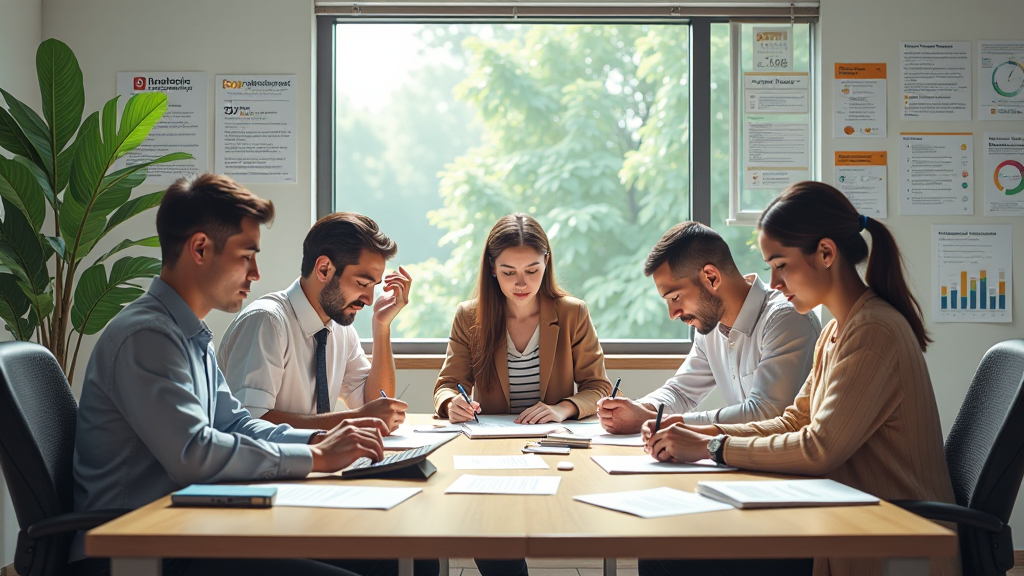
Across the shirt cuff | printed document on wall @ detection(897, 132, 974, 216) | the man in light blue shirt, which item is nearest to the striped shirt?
the man in light blue shirt

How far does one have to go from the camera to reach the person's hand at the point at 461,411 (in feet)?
8.31

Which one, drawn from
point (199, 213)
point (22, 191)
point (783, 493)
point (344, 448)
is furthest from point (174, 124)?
point (783, 493)

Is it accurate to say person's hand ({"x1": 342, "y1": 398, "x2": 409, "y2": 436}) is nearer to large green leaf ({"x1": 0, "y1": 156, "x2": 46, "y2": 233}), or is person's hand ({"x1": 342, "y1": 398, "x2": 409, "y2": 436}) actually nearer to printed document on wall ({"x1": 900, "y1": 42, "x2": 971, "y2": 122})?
large green leaf ({"x1": 0, "y1": 156, "x2": 46, "y2": 233})

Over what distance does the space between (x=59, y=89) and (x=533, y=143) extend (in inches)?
76.4

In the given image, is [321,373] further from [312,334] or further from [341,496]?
[341,496]

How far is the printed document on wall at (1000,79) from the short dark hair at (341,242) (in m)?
2.78

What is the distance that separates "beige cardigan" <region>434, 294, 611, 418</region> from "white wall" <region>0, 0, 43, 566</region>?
1.81 meters

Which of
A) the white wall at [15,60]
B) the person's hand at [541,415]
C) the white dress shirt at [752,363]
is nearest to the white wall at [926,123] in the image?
the white dress shirt at [752,363]

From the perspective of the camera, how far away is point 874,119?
11.9 ft

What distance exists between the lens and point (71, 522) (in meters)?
1.53

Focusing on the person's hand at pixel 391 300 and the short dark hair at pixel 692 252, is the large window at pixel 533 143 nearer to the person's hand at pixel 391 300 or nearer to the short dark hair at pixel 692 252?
the person's hand at pixel 391 300

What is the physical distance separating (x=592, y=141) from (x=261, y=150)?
1.49 metres

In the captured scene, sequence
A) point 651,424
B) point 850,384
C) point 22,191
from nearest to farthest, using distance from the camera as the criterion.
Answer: point 850,384
point 651,424
point 22,191

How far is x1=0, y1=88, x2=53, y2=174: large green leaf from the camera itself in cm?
288
